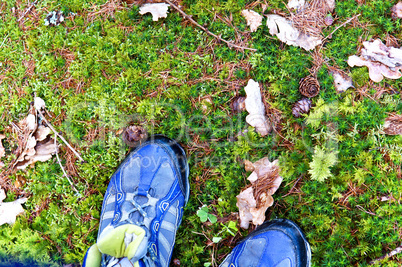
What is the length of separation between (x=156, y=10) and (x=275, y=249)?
3551mm

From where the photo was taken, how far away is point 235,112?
3.61 metres

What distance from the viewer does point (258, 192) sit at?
11.1 ft

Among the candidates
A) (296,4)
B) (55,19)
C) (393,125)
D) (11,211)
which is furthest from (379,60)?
(11,211)

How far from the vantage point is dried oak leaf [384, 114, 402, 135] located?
328cm

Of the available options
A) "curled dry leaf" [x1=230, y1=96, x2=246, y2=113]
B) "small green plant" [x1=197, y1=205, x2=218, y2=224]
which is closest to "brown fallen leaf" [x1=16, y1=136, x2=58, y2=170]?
"small green plant" [x1=197, y1=205, x2=218, y2=224]

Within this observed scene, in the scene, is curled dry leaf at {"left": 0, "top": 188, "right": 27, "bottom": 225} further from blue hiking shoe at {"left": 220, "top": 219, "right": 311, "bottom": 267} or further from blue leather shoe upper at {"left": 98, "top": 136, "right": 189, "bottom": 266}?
blue hiking shoe at {"left": 220, "top": 219, "right": 311, "bottom": 267}

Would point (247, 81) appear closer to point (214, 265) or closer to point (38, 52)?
point (214, 265)

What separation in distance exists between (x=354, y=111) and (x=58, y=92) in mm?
4109

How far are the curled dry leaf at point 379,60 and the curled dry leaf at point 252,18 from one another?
1.30 m

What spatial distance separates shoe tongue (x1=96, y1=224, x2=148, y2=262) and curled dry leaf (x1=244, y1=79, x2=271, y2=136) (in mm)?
1926

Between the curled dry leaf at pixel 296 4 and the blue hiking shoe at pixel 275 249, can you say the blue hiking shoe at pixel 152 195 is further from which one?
the curled dry leaf at pixel 296 4

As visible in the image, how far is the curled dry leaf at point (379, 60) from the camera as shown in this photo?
3367 millimetres

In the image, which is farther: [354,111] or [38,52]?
[38,52]

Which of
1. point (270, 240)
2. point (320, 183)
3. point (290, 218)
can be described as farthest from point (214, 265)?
point (320, 183)
